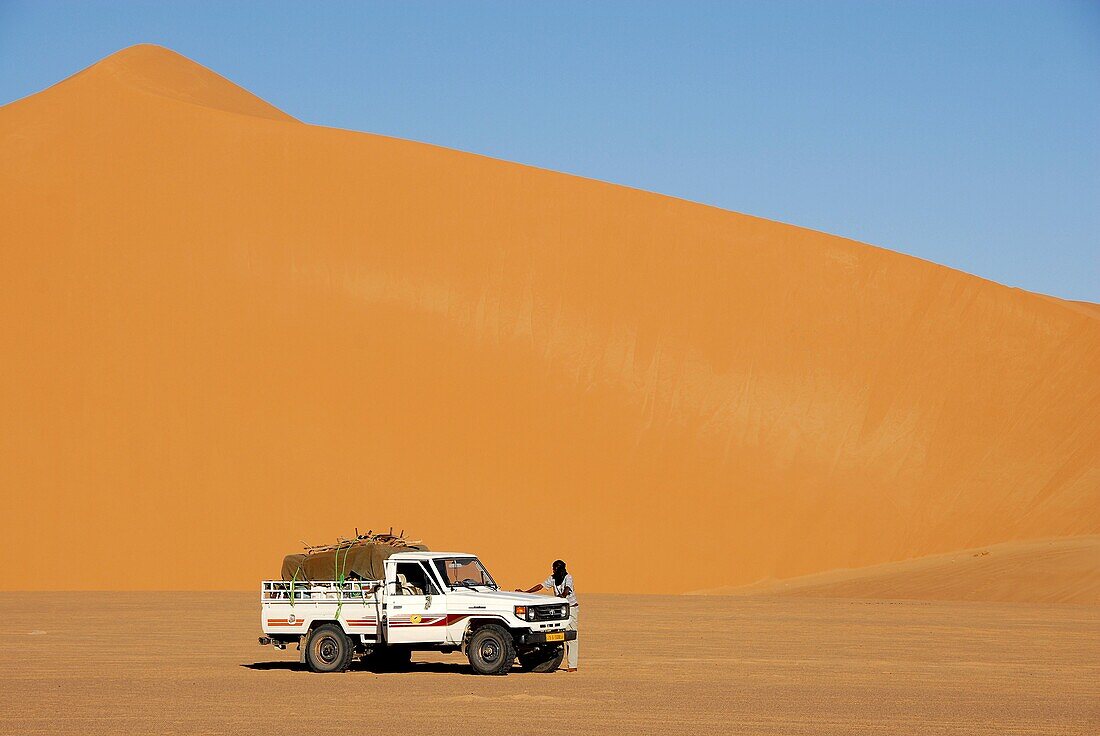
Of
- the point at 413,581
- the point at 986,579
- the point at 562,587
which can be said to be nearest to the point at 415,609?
the point at 413,581

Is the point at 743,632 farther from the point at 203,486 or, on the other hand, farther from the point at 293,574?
the point at 203,486

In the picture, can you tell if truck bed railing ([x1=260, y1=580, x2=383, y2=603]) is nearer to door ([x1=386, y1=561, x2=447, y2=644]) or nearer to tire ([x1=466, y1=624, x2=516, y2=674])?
door ([x1=386, y1=561, x2=447, y2=644])

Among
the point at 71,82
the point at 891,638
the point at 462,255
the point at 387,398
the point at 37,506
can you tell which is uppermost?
the point at 71,82

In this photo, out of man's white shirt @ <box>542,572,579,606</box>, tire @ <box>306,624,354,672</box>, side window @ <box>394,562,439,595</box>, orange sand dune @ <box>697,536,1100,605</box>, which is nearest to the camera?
side window @ <box>394,562,439,595</box>

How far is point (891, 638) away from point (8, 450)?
95.7 feet

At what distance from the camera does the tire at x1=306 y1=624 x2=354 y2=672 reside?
18875 mm

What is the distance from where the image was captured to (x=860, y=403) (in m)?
48.4

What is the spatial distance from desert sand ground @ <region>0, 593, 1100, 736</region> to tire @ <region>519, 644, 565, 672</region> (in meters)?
0.30

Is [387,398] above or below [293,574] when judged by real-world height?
above

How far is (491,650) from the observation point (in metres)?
18.3

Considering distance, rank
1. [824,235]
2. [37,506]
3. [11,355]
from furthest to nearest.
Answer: [824,235] → [11,355] → [37,506]

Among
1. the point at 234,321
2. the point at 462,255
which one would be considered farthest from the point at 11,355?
the point at 462,255

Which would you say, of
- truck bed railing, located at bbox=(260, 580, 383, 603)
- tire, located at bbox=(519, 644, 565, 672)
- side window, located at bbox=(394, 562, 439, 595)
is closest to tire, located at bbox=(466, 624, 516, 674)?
tire, located at bbox=(519, 644, 565, 672)

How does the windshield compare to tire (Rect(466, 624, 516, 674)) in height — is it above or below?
above
